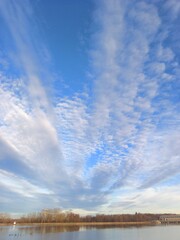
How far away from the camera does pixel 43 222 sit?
7736 inches

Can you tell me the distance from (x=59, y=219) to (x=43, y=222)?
12216 millimetres

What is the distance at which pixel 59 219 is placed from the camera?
195 metres
